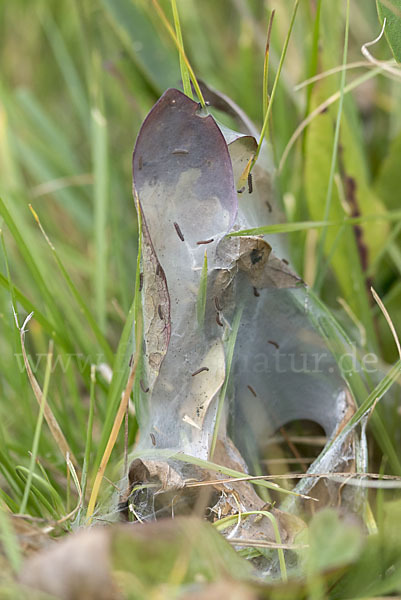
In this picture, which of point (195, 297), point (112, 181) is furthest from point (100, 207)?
point (195, 297)

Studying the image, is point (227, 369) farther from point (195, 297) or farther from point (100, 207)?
point (100, 207)

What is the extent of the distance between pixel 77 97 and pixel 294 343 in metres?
1.36

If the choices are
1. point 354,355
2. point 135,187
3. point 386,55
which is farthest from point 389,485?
point 386,55

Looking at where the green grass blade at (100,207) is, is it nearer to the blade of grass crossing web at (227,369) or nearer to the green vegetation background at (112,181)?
the green vegetation background at (112,181)

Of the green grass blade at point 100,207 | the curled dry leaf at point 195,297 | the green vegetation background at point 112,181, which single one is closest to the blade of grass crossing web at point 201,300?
the curled dry leaf at point 195,297

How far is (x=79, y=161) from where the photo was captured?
2.19 m

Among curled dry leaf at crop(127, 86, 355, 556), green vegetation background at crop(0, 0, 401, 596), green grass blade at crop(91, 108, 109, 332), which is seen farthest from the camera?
green grass blade at crop(91, 108, 109, 332)

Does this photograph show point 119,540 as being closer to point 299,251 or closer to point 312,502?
point 312,502

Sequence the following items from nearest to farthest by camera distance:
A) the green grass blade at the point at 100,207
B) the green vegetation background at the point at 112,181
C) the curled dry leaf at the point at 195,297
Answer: the curled dry leaf at the point at 195,297
the green vegetation background at the point at 112,181
the green grass blade at the point at 100,207

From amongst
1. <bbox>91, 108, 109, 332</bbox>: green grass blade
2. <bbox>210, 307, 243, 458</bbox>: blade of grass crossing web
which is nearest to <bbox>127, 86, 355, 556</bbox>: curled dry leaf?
<bbox>210, 307, 243, 458</bbox>: blade of grass crossing web

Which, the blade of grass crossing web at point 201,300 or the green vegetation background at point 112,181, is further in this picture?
the green vegetation background at point 112,181

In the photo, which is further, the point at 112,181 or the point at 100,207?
the point at 112,181

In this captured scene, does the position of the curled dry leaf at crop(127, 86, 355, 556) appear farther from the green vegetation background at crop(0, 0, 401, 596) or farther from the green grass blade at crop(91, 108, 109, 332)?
the green grass blade at crop(91, 108, 109, 332)

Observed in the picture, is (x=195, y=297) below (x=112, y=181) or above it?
below
